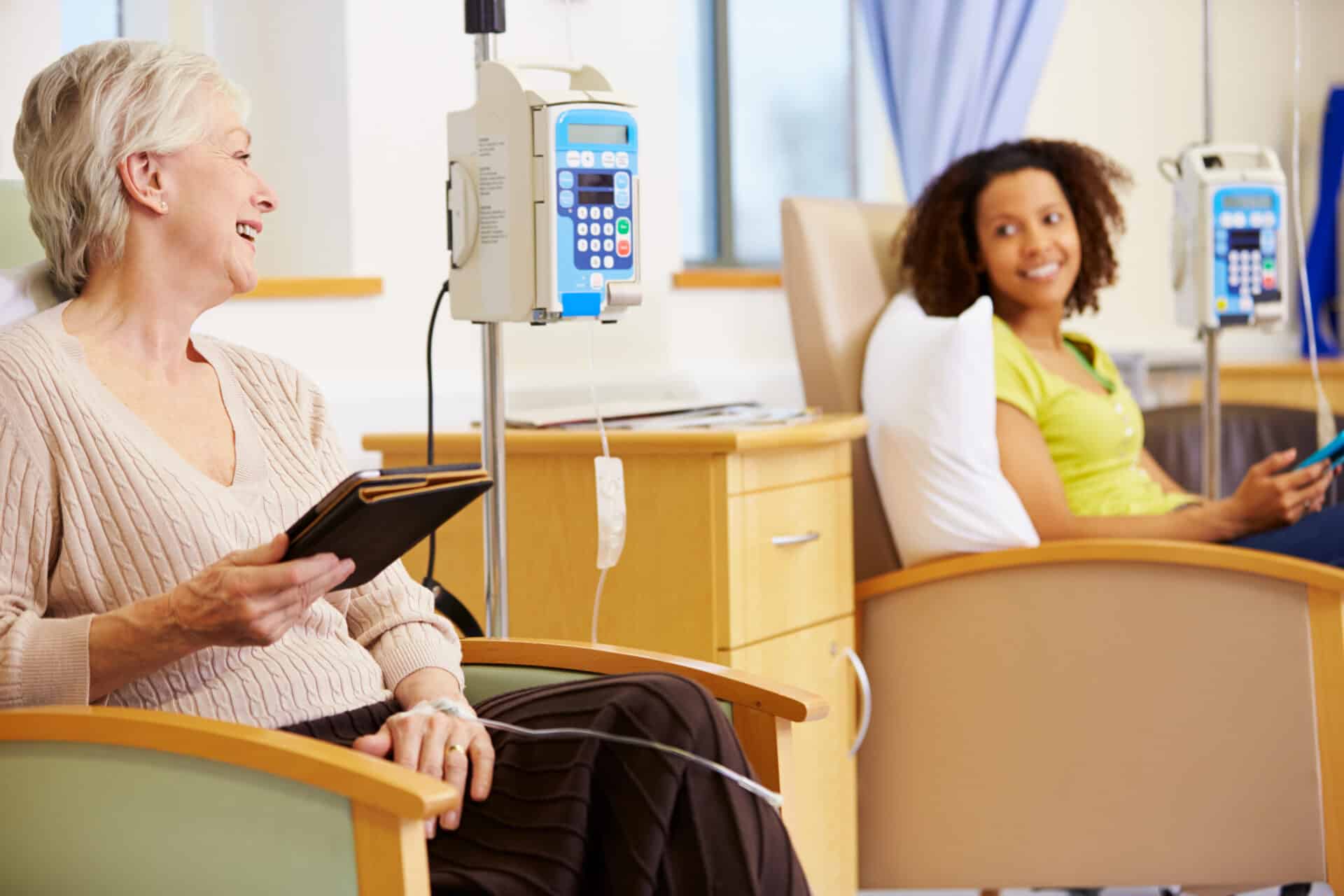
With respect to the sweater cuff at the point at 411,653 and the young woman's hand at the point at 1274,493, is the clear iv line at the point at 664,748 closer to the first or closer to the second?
the sweater cuff at the point at 411,653

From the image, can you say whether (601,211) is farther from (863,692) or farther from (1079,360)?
(1079,360)

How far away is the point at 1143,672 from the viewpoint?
7.39 ft

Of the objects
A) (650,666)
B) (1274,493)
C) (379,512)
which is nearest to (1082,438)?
(1274,493)

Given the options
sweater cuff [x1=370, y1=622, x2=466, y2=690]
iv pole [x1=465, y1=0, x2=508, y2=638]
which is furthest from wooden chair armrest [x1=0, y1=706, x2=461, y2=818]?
iv pole [x1=465, y1=0, x2=508, y2=638]

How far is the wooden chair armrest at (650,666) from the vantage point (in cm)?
151

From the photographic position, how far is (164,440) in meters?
1.50

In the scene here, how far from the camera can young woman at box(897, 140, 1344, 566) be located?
239cm

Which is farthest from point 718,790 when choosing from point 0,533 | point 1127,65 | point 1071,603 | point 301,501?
point 1127,65

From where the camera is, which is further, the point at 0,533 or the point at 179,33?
the point at 179,33

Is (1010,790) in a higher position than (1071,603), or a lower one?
lower

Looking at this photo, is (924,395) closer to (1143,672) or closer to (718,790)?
(1143,672)

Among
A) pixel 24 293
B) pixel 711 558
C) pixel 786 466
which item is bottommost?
pixel 711 558

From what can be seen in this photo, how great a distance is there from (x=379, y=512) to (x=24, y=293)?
1.70 ft

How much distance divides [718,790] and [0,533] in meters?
0.61
